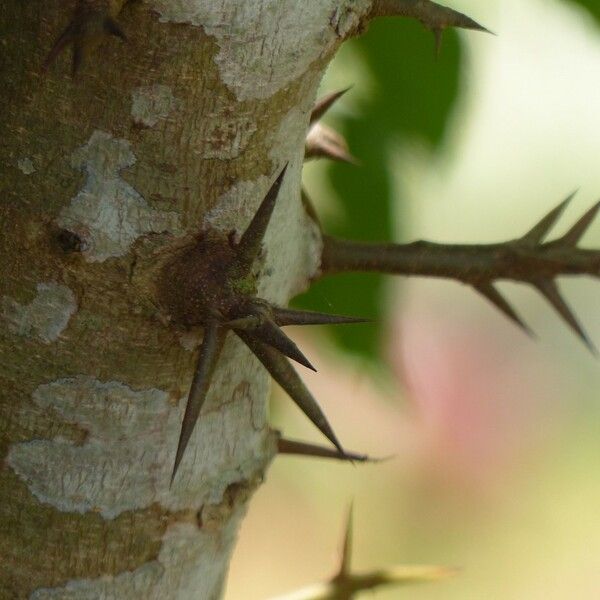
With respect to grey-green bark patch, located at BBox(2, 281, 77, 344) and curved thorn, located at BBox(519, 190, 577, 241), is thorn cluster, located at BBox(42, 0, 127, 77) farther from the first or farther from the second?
curved thorn, located at BBox(519, 190, 577, 241)

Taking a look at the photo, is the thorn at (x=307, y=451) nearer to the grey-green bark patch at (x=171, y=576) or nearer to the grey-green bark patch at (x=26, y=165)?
the grey-green bark patch at (x=171, y=576)

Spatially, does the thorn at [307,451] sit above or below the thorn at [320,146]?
below

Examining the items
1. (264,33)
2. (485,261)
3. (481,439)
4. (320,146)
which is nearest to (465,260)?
(485,261)

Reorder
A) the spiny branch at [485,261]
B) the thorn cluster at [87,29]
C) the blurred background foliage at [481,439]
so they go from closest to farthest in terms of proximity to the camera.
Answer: the thorn cluster at [87,29] → the spiny branch at [485,261] → the blurred background foliage at [481,439]

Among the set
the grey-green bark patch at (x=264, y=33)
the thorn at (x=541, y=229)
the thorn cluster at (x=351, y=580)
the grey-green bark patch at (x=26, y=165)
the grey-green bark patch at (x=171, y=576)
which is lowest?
the grey-green bark patch at (x=171, y=576)

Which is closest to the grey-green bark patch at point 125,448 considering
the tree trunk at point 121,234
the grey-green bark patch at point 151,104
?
the tree trunk at point 121,234

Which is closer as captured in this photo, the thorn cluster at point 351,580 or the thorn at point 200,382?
the thorn at point 200,382

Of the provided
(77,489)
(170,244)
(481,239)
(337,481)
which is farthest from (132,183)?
A: (337,481)
